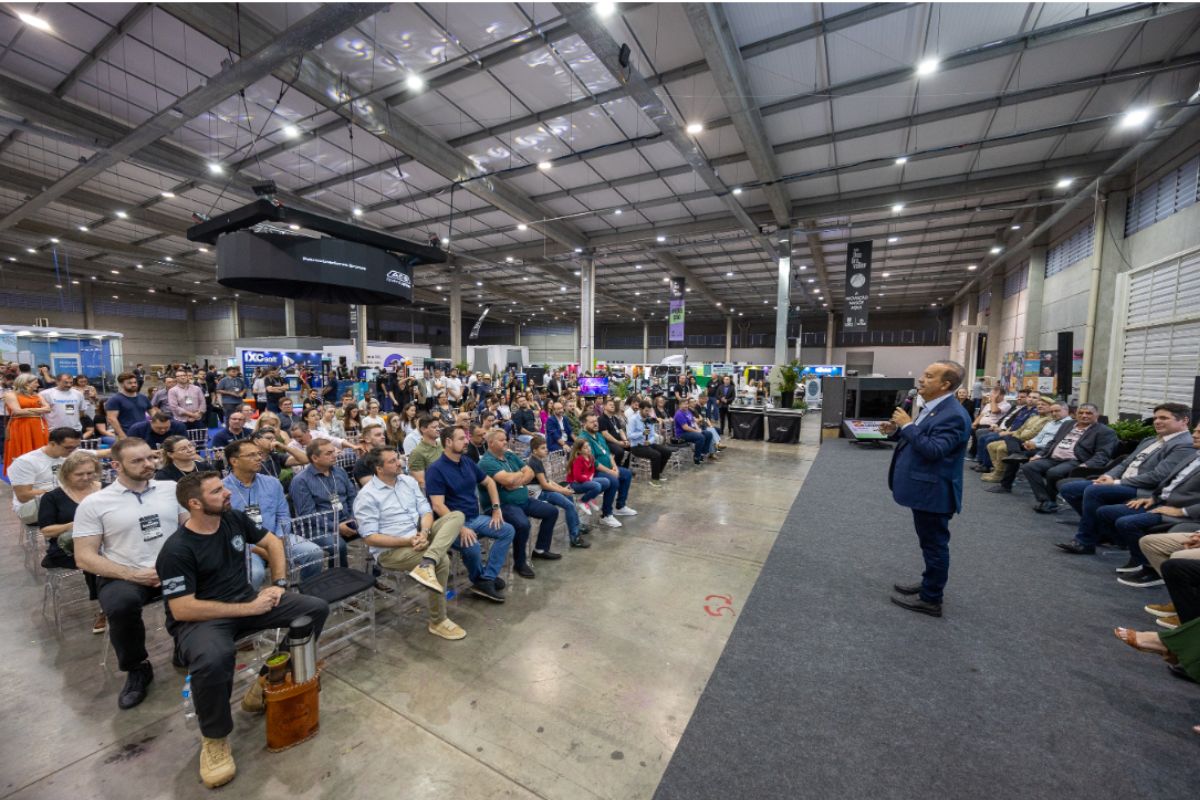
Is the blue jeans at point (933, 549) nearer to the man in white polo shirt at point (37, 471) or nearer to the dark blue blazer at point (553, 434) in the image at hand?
the dark blue blazer at point (553, 434)

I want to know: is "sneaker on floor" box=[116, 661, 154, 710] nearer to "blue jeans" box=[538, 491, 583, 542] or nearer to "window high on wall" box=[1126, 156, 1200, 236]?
"blue jeans" box=[538, 491, 583, 542]

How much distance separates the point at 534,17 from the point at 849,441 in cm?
1060

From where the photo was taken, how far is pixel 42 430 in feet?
16.5

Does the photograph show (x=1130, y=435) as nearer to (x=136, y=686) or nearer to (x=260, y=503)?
(x=260, y=503)

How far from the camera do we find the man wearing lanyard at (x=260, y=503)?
280 cm

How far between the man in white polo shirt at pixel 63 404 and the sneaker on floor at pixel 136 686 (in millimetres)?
5178

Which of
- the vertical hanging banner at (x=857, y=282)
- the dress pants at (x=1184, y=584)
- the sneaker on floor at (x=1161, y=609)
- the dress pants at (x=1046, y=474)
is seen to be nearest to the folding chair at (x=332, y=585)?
the dress pants at (x=1184, y=584)

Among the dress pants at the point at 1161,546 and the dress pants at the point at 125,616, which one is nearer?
the dress pants at the point at 125,616

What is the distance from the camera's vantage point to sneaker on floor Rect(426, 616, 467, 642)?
281 centimetres

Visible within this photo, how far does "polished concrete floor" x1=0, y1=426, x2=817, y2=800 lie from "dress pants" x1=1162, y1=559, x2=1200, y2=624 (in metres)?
2.38

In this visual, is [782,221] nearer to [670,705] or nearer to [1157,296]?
[1157,296]

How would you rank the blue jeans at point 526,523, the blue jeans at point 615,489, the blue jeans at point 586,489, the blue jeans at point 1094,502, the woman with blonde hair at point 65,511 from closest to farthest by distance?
the woman with blonde hair at point 65,511 → the blue jeans at point 526,523 → the blue jeans at point 1094,502 → the blue jeans at point 586,489 → the blue jeans at point 615,489

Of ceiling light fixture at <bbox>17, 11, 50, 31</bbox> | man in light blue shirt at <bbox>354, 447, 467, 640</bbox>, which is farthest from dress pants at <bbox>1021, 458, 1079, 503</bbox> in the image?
ceiling light fixture at <bbox>17, 11, 50, 31</bbox>

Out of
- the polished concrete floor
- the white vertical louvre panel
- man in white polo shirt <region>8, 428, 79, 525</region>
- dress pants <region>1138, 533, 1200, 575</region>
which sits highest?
the white vertical louvre panel
